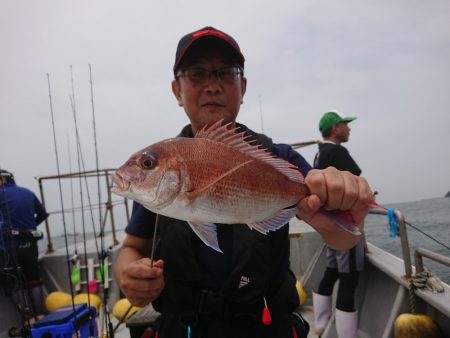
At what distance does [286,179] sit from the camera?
5.00 ft

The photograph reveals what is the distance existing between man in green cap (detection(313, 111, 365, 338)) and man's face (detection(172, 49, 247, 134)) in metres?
2.29

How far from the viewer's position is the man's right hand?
1.53 meters

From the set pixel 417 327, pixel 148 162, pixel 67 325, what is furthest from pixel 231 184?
pixel 67 325

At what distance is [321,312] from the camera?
442 cm

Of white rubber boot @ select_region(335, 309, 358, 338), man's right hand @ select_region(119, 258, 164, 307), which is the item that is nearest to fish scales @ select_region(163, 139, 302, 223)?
man's right hand @ select_region(119, 258, 164, 307)

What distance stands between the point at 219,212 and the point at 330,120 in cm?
374

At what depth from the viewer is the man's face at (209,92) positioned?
2.18 metres

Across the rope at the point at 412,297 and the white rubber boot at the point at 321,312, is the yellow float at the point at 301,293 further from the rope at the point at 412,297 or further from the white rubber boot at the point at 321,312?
the rope at the point at 412,297

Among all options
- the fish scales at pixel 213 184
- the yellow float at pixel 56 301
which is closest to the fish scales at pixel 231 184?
the fish scales at pixel 213 184

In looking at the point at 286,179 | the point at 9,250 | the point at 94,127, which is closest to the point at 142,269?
the point at 286,179

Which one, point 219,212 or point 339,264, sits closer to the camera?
point 219,212

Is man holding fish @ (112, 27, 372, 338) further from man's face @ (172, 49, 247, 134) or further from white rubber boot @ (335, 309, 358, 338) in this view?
white rubber boot @ (335, 309, 358, 338)

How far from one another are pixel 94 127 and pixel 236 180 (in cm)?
377

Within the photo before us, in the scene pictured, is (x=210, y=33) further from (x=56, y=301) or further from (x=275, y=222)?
(x=56, y=301)
